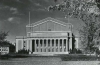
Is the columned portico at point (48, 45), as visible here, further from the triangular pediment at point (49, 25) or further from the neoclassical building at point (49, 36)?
the triangular pediment at point (49, 25)

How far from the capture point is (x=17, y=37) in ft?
489

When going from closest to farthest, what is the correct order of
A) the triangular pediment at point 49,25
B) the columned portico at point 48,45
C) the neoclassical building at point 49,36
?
the neoclassical building at point 49,36 < the columned portico at point 48,45 < the triangular pediment at point 49,25

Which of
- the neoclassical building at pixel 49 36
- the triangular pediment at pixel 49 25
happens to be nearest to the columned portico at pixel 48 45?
the neoclassical building at pixel 49 36

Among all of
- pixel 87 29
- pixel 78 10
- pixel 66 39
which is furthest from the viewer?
pixel 66 39

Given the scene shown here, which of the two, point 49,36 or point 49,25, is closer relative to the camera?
point 49,36

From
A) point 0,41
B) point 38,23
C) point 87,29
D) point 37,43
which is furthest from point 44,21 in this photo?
point 87,29

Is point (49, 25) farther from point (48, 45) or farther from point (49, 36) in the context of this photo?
point (48, 45)

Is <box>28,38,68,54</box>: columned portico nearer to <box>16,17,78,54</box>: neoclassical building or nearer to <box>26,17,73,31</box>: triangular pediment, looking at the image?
<box>16,17,78,54</box>: neoclassical building

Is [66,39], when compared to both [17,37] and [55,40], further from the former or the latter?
[17,37]

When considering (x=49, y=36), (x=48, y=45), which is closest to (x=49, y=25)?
(x=49, y=36)

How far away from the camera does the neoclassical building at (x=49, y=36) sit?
137375 millimetres

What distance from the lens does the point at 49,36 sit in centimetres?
13738

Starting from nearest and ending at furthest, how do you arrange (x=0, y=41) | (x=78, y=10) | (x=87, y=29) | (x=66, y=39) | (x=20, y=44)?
1. (x=78, y=10)
2. (x=87, y=29)
3. (x=0, y=41)
4. (x=66, y=39)
5. (x=20, y=44)

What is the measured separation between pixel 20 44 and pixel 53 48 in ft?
70.1
